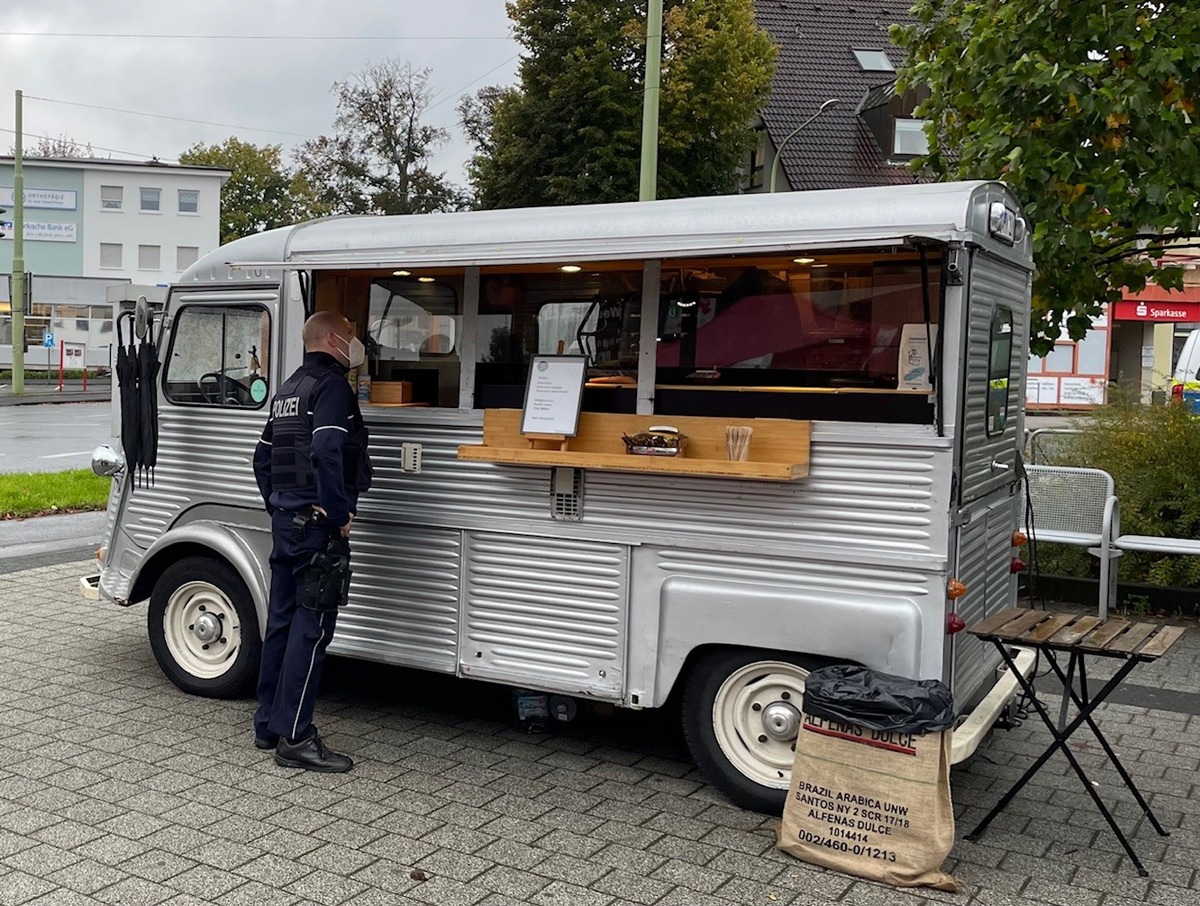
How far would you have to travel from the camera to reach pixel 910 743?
4555mm

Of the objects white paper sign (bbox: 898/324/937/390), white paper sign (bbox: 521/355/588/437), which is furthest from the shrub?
white paper sign (bbox: 521/355/588/437)

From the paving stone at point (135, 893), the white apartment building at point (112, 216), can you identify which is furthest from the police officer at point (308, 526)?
the white apartment building at point (112, 216)

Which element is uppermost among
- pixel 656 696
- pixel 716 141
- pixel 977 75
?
pixel 716 141

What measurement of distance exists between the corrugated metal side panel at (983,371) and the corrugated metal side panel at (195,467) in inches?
135

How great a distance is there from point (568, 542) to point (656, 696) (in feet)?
2.52

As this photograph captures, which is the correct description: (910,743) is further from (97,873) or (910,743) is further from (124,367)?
(124,367)

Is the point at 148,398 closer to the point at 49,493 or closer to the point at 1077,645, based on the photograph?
the point at 1077,645

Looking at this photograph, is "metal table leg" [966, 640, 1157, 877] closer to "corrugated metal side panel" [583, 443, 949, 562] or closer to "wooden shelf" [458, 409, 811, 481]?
"corrugated metal side panel" [583, 443, 949, 562]

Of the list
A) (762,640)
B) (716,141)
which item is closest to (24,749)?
(762,640)

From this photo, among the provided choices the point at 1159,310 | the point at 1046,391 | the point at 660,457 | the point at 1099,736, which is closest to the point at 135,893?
the point at 660,457

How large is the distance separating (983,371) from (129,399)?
175 inches

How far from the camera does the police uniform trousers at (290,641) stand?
565 cm

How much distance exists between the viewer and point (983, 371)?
5277mm

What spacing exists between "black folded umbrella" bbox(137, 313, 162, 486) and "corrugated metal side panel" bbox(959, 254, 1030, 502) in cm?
422
